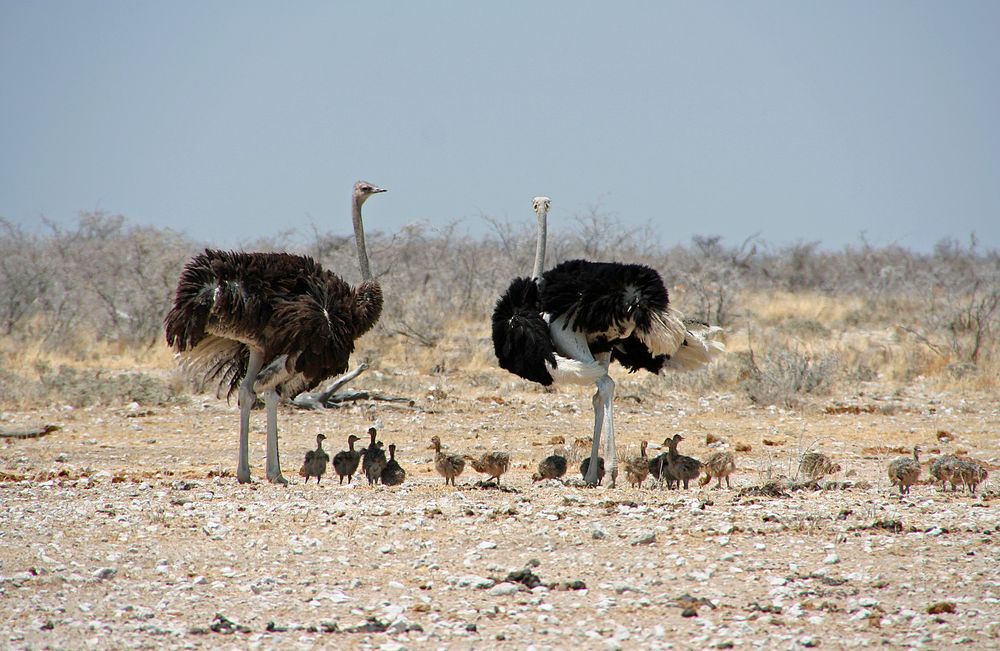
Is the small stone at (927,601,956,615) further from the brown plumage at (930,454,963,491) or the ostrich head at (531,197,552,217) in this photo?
the ostrich head at (531,197,552,217)

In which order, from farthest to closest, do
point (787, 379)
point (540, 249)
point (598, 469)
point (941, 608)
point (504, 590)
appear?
point (787, 379)
point (540, 249)
point (598, 469)
point (504, 590)
point (941, 608)

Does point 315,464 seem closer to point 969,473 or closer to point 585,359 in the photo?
point 585,359

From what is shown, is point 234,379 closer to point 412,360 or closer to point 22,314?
point 412,360

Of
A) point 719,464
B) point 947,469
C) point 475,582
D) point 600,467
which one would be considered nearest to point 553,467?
point 600,467

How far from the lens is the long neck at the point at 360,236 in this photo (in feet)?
35.4

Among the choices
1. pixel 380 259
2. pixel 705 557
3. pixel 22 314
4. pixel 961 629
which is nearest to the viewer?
pixel 961 629

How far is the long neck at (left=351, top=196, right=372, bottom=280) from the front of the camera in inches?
425

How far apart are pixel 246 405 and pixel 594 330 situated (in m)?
2.88

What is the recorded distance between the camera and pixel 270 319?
9.79 metres

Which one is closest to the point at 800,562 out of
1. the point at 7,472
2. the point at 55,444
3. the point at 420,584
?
the point at 420,584

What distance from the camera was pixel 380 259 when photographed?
3078 centimetres

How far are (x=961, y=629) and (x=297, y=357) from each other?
222 inches

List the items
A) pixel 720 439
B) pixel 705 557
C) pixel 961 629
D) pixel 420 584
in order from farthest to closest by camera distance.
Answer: pixel 720 439, pixel 705 557, pixel 420 584, pixel 961 629

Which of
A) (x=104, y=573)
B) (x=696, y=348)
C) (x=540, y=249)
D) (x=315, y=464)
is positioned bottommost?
(x=104, y=573)
